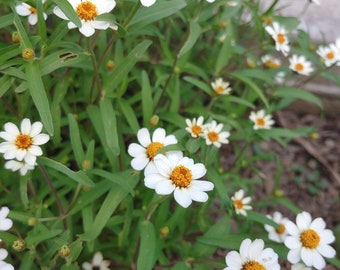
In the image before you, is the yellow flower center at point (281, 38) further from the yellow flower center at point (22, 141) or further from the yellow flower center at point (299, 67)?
the yellow flower center at point (22, 141)

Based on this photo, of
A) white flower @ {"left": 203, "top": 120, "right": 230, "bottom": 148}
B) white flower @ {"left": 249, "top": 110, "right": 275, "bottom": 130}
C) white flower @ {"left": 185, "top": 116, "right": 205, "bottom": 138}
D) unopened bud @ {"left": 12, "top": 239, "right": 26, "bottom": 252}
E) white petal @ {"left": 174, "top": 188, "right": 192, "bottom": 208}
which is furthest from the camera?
white flower @ {"left": 249, "top": 110, "right": 275, "bottom": 130}

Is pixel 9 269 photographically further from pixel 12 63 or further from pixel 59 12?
pixel 59 12

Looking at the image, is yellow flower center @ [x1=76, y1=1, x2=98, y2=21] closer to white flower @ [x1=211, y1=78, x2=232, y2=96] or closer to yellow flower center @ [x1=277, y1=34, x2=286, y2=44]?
white flower @ [x1=211, y1=78, x2=232, y2=96]

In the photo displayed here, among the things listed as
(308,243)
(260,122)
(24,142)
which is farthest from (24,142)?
(260,122)

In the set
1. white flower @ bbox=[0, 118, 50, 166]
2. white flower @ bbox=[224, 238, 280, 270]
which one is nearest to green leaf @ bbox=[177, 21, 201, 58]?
white flower @ bbox=[0, 118, 50, 166]

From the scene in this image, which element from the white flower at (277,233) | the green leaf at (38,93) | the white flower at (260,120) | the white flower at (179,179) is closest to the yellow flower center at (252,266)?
the white flower at (179,179)
